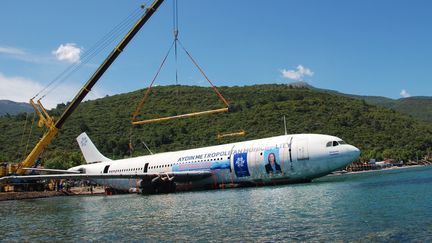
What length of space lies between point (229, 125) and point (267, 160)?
8116cm

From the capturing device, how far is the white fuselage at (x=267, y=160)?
36.6 metres

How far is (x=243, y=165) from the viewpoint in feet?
132

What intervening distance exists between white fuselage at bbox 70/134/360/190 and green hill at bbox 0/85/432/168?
51506 millimetres

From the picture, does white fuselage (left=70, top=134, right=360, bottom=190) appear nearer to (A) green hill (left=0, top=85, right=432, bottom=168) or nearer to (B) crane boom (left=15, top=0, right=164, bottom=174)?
(B) crane boom (left=15, top=0, right=164, bottom=174)

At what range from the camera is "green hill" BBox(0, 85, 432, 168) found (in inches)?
4331

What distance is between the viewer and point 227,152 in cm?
4212

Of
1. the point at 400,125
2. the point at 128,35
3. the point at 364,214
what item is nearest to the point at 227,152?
the point at 128,35

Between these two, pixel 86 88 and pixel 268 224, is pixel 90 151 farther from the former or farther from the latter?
pixel 268 224

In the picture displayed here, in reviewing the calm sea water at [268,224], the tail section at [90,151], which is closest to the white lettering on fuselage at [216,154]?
the calm sea water at [268,224]

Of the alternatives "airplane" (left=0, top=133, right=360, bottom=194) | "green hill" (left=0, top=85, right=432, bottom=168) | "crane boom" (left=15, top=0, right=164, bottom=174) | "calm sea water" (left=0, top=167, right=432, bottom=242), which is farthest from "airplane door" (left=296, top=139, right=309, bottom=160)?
"green hill" (left=0, top=85, right=432, bottom=168)

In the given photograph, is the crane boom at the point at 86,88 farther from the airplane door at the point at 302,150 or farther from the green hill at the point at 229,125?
the green hill at the point at 229,125

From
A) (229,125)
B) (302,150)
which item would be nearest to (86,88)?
(302,150)

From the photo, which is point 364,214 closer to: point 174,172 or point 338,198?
point 338,198

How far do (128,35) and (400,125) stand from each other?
370ft
